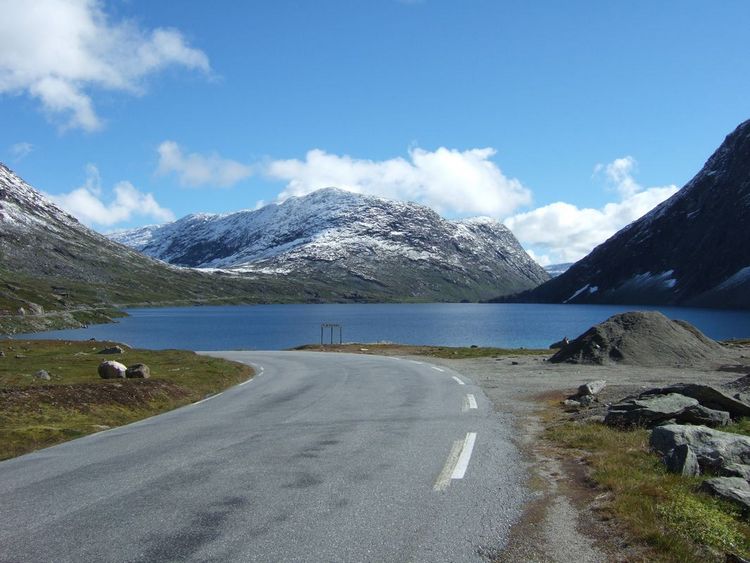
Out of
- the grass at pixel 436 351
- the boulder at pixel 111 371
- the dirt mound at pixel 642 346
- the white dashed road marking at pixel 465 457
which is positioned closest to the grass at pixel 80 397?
the boulder at pixel 111 371

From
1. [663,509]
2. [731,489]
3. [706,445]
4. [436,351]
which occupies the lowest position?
[663,509]

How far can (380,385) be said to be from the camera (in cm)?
2609

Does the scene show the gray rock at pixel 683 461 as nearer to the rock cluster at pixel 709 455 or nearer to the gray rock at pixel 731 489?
the rock cluster at pixel 709 455

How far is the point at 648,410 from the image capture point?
14898mm

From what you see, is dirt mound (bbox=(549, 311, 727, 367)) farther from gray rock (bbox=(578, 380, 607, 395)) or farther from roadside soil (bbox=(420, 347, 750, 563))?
gray rock (bbox=(578, 380, 607, 395))

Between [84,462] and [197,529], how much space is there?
5555 millimetres

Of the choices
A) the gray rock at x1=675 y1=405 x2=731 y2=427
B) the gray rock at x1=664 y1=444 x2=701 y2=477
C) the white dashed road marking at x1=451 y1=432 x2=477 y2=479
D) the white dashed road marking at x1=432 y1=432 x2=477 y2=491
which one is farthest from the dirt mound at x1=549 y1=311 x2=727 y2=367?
the gray rock at x1=664 y1=444 x2=701 y2=477

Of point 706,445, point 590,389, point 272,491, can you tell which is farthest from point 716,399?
point 272,491

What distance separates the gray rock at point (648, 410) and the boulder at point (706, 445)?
3.02m

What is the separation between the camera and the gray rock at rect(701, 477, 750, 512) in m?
8.38

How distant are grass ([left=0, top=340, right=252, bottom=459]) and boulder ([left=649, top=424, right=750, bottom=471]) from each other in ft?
46.6

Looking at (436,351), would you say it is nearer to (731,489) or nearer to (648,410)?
(648,410)

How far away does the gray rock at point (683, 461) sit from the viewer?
1006 cm

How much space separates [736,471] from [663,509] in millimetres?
2439
